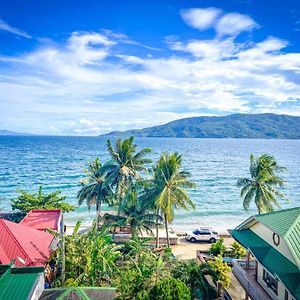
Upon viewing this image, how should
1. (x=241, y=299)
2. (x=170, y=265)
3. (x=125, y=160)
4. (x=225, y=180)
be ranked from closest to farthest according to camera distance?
(x=241, y=299)
(x=170, y=265)
(x=125, y=160)
(x=225, y=180)

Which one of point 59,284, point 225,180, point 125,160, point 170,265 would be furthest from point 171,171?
point 225,180

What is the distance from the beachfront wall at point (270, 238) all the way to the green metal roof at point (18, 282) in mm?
A: 11641

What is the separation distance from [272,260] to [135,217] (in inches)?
615

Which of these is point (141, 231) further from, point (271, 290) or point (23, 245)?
point (271, 290)

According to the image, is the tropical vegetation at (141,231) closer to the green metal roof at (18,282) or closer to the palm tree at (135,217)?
the palm tree at (135,217)

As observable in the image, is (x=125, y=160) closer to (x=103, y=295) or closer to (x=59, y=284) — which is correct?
(x=59, y=284)

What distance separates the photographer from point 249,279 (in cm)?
2178

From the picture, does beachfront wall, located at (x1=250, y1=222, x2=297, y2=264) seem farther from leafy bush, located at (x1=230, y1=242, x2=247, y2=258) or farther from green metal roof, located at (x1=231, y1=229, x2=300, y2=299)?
leafy bush, located at (x1=230, y1=242, x2=247, y2=258)

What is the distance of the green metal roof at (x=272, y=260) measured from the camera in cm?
1609

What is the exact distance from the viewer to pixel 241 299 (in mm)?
22766

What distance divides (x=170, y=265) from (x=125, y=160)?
13.4 meters

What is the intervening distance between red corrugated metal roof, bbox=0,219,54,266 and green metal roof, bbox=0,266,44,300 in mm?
4280

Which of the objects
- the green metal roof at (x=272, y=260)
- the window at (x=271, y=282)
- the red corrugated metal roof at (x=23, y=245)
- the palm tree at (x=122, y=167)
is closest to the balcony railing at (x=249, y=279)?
the window at (x=271, y=282)

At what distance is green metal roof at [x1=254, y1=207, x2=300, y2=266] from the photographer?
16.9 meters
